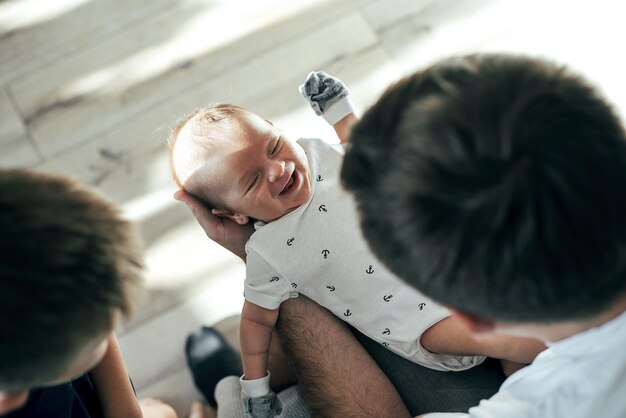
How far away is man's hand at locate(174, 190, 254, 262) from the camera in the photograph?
113 cm

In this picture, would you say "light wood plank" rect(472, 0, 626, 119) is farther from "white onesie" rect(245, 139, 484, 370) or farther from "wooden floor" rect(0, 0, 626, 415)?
"white onesie" rect(245, 139, 484, 370)

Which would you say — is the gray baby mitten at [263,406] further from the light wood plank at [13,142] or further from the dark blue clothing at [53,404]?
the light wood plank at [13,142]

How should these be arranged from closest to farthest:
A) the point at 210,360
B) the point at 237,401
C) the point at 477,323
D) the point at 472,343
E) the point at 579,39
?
the point at 477,323, the point at 472,343, the point at 237,401, the point at 210,360, the point at 579,39

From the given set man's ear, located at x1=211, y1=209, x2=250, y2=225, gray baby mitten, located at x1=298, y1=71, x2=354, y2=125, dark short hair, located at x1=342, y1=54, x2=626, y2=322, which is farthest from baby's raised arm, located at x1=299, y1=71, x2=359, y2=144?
dark short hair, located at x1=342, y1=54, x2=626, y2=322

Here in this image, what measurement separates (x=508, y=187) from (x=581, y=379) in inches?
9.9

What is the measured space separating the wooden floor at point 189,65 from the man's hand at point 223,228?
0.72 ft

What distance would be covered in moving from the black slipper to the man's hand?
24cm

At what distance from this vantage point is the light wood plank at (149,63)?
1.57m

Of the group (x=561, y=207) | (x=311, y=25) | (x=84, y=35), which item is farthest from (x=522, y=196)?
(x=84, y=35)

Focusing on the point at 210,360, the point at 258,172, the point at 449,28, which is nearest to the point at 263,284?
the point at 258,172

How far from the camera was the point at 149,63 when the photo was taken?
5.28ft

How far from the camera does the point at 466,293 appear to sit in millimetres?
558

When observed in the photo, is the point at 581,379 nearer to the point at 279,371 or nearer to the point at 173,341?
the point at 279,371

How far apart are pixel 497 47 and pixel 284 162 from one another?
767mm
